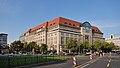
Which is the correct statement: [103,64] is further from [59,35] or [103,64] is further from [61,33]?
[61,33]

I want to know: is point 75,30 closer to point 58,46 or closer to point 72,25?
point 72,25

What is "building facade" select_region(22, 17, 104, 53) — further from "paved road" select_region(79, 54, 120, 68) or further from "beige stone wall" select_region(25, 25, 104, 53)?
"paved road" select_region(79, 54, 120, 68)

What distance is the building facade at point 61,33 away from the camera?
13650cm

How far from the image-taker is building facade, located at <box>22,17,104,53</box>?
13650 cm

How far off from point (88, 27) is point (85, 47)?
34.6 metres

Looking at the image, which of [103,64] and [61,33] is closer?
[103,64]

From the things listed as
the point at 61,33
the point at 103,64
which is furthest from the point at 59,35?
the point at 103,64

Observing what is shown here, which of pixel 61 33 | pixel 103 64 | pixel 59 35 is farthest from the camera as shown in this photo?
pixel 61 33

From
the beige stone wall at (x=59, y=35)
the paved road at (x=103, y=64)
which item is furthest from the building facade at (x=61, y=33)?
the paved road at (x=103, y=64)

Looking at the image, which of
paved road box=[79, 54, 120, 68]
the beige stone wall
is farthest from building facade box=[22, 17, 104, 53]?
paved road box=[79, 54, 120, 68]

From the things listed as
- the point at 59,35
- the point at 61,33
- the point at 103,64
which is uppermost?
the point at 61,33

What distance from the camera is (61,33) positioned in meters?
137

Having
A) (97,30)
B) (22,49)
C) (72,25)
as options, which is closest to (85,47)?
(72,25)

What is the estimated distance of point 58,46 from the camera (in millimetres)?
135375
